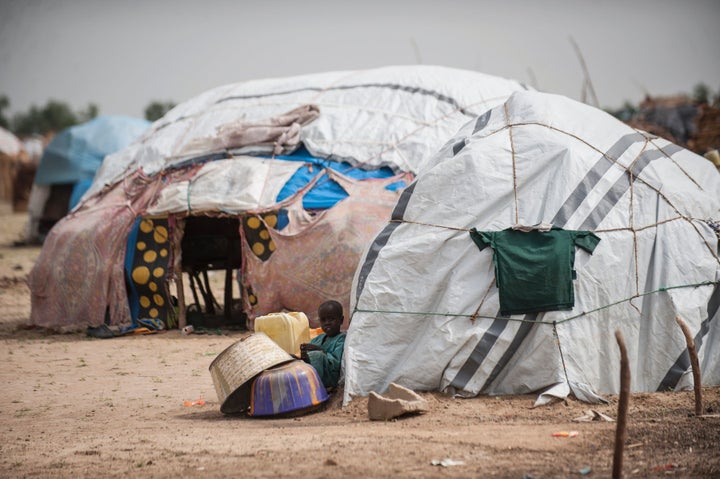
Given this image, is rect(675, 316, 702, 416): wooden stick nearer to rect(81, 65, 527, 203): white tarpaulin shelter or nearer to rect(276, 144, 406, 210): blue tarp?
rect(276, 144, 406, 210): blue tarp

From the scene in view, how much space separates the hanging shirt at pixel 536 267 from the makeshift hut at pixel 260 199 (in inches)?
144

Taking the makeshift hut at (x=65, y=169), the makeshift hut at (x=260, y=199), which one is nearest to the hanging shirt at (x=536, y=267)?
the makeshift hut at (x=260, y=199)

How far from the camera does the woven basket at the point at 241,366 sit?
522 centimetres

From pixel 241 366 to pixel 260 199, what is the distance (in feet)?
14.6

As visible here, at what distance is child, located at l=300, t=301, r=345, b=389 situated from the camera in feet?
18.6

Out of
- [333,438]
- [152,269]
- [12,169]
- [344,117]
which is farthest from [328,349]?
[12,169]

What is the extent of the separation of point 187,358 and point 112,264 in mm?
2378

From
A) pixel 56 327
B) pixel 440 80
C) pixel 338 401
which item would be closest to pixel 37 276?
pixel 56 327

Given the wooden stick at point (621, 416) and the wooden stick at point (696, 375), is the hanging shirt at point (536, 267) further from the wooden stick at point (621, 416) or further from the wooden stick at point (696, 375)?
the wooden stick at point (621, 416)

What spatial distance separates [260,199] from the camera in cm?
951

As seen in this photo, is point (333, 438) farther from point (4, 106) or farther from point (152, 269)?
point (4, 106)

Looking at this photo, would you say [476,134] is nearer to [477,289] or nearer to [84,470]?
[477,289]

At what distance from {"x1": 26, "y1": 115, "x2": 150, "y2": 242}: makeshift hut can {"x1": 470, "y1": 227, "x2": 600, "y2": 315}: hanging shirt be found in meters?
14.1

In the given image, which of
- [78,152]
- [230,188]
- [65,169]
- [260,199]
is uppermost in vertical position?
[78,152]
